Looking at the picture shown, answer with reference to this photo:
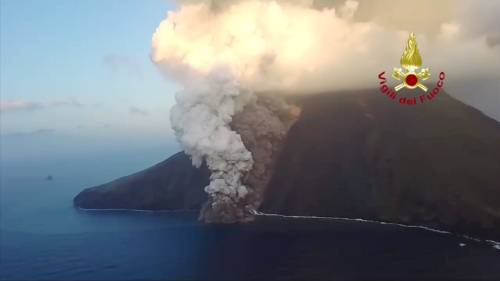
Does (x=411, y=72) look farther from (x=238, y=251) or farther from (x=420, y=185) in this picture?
(x=420, y=185)

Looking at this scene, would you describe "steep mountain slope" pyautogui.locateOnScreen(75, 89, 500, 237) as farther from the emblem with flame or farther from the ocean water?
the emblem with flame

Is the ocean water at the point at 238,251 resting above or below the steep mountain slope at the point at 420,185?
below

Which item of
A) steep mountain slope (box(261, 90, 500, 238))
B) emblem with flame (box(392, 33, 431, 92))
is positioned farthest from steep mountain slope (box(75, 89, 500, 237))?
emblem with flame (box(392, 33, 431, 92))

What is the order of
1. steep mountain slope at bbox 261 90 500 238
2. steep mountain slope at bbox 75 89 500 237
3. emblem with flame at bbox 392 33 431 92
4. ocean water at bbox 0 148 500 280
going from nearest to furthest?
emblem with flame at bbox 392 33 431 92 < ocean water at bbox 0 148 500 280 < steep mountain slope at bbox 75 89 500 237 < steep mountain slope at bbox 261 90 500 238

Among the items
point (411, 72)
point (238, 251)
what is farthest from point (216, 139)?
point (411, 72)

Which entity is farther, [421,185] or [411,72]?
[421,185]

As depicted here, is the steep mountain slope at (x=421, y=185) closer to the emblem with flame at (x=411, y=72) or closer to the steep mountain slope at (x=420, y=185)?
the steep mountain slope at (x=420, y=185)

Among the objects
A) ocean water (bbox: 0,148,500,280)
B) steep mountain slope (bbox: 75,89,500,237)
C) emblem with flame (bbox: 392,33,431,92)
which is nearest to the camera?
emblem with flame (bbox: 392,33,431,92)

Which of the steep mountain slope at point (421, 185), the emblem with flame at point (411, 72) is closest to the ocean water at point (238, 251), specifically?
the steep mountain slope at point (421, 185)

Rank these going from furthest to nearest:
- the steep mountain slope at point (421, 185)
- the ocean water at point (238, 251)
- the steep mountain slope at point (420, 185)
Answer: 1. the steep mountain slope at point (420, 185)
2. the steep mountain slope at point (421, 185)
3. the ocean water at point (238, 251)

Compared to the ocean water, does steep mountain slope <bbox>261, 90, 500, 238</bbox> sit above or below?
→ above
